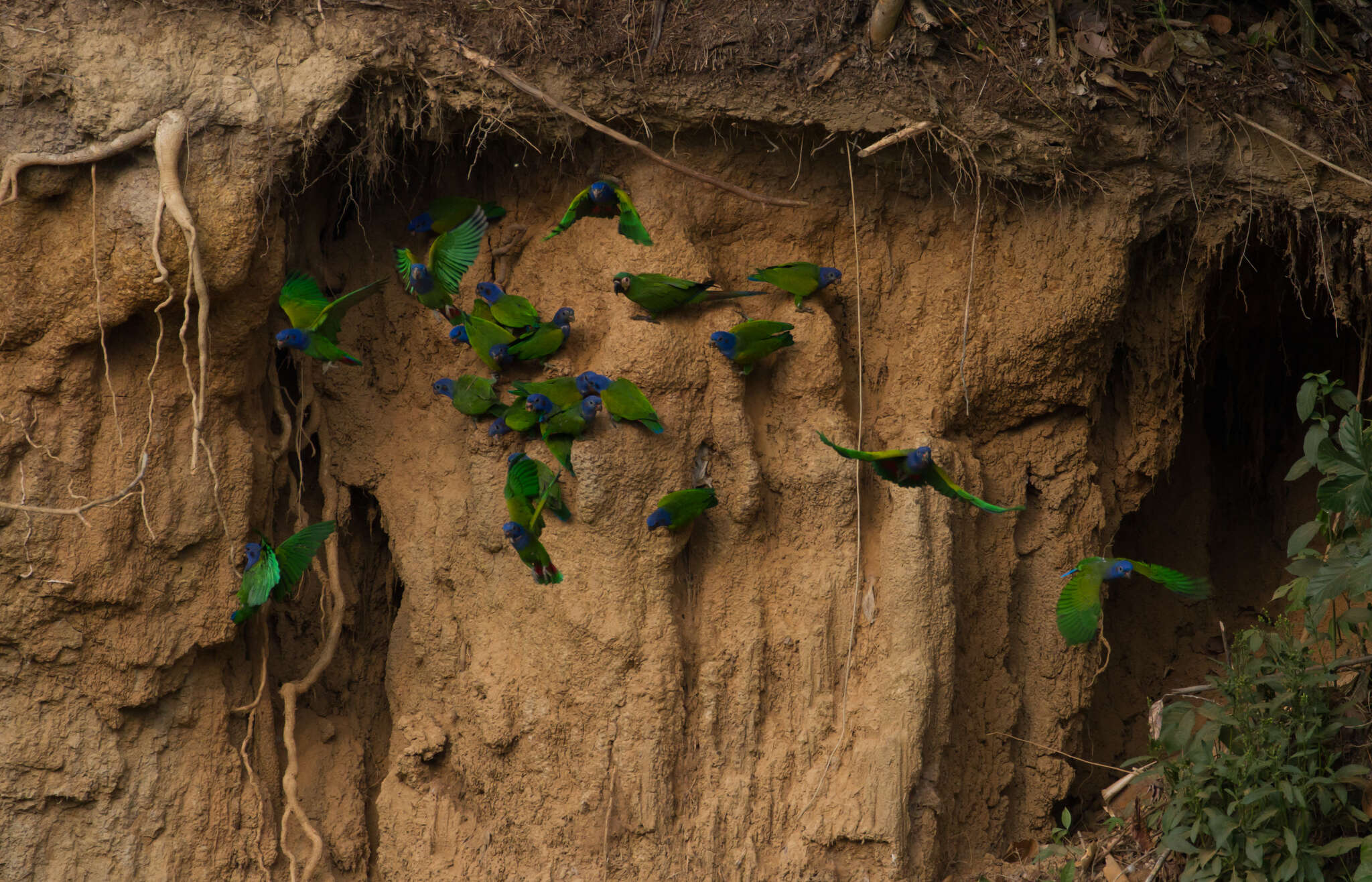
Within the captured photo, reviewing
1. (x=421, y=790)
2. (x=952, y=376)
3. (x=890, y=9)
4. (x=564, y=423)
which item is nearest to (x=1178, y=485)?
(x=952, y=376)

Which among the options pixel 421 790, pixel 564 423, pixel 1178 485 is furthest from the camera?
pixel 1178 485

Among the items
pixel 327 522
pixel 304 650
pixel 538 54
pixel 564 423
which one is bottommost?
pixel 304 650

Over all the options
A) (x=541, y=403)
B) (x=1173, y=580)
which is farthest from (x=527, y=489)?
(x=1173, y=580)

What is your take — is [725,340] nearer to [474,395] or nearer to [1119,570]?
[474,395]

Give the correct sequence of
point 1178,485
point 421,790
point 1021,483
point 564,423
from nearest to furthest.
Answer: point 564,423 → point 421,790 → point 1021,483 → point 1178,485

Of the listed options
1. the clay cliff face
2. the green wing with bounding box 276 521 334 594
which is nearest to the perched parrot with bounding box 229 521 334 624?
the green wing with bounding box 276 521 334 594

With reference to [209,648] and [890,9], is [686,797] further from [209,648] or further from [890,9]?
[890,9]

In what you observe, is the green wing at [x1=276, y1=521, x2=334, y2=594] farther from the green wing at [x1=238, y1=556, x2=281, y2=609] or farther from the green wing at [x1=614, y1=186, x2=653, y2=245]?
the green wing at [x1=614, y1=186, x2=653, y2=245]
